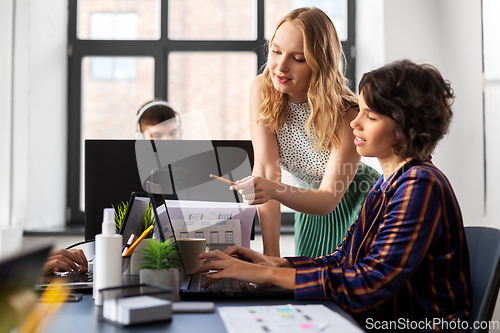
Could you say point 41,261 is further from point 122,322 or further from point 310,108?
point 310,108

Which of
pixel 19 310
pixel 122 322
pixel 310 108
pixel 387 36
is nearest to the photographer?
pixel 19 310

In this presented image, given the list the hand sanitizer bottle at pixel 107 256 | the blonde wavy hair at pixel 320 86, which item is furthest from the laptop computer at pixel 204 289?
the blonde wavy hair at pixel 320 86

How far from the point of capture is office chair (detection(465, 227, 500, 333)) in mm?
795

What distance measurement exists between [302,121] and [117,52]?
7.11ft

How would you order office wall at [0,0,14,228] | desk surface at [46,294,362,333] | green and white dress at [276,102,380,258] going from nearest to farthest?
desk surface at [46,294,362,333] → green and white dress at [276,102,380,258] → office wall at [0,0,14,228]

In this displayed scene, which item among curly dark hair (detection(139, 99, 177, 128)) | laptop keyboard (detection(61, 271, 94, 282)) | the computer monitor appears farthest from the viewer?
curly dark hair (detection(139, 99, 177, 128))

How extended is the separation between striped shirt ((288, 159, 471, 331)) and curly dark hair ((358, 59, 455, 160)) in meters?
0.07

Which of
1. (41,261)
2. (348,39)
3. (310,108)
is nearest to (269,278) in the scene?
(41,261)

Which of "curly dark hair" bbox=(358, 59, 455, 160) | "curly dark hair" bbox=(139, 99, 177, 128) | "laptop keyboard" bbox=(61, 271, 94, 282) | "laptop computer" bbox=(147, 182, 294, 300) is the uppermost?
"curly dark hair" bbox=(139, 99, 177, 128)

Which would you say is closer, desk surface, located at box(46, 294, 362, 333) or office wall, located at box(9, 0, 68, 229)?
desk surface, located at box(46, 294, 362, 333)

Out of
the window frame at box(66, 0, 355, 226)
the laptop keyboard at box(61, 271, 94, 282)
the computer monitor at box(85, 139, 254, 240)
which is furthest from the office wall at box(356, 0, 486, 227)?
the laptop keyboard at box(61, 271, 94, 282)

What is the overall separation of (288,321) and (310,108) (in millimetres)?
994

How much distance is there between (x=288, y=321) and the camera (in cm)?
62

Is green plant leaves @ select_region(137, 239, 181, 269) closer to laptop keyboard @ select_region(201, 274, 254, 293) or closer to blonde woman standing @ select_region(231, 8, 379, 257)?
laptop keyboard @ select_region(201, 274, 254, 293)
